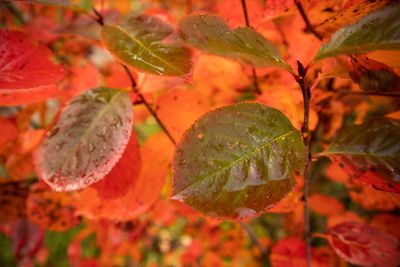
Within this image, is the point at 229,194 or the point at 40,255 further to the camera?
the point at 40,255

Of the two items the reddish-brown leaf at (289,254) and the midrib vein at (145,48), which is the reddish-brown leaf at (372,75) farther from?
the reddish-brown leaf at (289,254)

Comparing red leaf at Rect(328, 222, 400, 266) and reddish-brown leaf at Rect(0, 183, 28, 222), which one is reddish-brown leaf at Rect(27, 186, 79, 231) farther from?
red leaf at Rect(328, 222, 400, 266)

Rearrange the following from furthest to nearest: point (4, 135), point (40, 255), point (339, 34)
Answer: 1. point (40, 255)
2. point (4, 135)
3. point (339, 34)

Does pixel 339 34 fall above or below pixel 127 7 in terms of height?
below

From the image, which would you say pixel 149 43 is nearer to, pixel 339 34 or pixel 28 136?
pixel 339 34

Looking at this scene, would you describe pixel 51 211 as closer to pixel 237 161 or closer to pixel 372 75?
pixel 237 161

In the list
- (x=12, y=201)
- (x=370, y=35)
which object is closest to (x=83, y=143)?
(x=370, y=35)

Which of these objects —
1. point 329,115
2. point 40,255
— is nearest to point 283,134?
point 329,115

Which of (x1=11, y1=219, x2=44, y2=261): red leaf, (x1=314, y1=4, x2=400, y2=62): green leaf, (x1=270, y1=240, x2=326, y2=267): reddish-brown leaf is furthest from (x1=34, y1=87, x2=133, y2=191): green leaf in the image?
(x1=11, y1=219, x2=44, y2=261): red leaf

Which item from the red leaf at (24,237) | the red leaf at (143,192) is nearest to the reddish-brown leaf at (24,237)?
the red leaf at (24,237)
